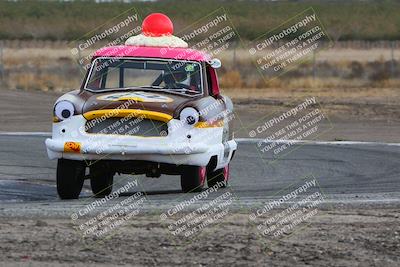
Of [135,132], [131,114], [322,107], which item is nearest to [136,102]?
[131,114]

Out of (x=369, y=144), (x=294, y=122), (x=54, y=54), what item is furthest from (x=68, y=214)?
(x=54, y=54)

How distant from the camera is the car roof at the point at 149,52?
13.1 meters

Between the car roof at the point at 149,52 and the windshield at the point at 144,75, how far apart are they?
0.20 ft

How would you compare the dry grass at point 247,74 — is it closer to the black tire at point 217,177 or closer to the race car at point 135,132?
the black tire at point 217,177

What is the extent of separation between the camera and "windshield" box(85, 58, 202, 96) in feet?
42.2

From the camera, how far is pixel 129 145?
37.9ft

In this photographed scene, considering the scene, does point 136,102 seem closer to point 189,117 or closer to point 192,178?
point 189,117

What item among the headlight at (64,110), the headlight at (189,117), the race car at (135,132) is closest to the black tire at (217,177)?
the race car at (135,132)

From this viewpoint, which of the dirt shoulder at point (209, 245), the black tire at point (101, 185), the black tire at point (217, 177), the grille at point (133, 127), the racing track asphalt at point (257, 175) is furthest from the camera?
the black tire at point (217, 177)

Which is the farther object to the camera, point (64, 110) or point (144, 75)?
point (144, 75)

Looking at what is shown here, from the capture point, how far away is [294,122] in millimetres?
25328

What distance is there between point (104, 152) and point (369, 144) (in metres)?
9.44

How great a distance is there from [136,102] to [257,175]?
4.10m

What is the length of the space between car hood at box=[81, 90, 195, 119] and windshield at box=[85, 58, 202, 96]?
2.26 feet
